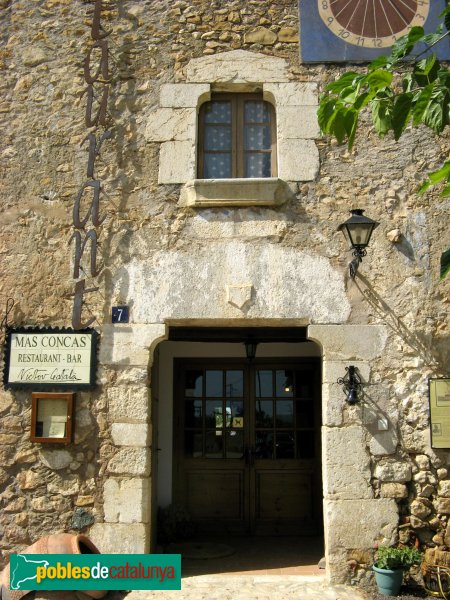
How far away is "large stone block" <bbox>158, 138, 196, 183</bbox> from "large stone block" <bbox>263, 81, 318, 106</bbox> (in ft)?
2.79

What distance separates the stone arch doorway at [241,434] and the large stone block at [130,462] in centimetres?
183

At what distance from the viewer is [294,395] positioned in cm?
732

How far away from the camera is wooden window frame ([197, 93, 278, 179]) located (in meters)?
5.62

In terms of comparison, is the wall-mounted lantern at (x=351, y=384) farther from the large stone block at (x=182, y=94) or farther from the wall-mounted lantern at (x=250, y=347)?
the large stone block at (x=182, y=94)

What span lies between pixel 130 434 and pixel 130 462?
0.23m

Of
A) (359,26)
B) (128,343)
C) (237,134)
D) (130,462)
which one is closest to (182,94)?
(237,134)

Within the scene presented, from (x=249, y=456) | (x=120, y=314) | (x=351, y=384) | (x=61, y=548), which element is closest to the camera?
(x=61, y=548)

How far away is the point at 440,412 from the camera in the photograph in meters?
5.04

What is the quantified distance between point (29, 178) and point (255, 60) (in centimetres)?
233

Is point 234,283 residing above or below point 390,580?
above

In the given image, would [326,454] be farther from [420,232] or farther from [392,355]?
[420,232]

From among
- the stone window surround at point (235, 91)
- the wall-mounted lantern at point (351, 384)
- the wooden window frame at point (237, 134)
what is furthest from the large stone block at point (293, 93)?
the wall-mounted lantern at point (351, 384)

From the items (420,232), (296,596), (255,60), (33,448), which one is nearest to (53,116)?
(255,60)

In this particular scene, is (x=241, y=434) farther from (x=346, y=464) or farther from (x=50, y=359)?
(x=50, y=359)
